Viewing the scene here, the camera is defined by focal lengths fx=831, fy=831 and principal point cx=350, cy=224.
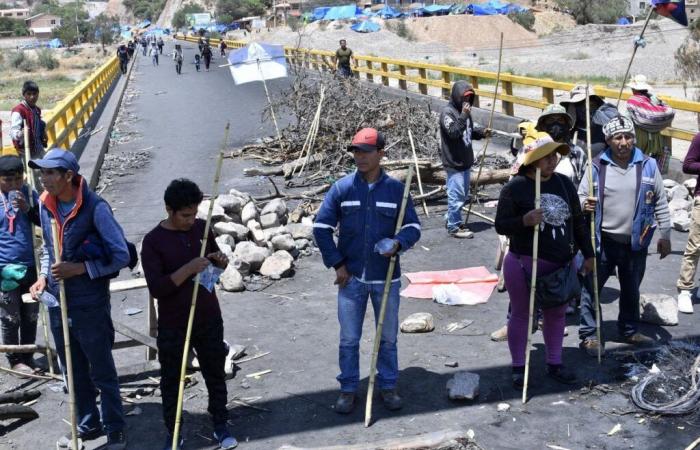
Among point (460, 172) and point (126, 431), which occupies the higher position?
point (460, 172)

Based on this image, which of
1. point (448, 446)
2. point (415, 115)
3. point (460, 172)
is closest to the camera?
point (448, 446)

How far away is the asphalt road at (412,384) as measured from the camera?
191 inches

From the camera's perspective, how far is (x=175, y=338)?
Result: 4.57 metres

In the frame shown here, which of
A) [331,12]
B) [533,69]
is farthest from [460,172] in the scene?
[331,12]

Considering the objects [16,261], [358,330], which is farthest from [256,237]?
[358,330]

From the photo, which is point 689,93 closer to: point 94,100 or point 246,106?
point 246,106

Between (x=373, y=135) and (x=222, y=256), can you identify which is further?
(x=373, y=135)

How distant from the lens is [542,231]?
205 inches

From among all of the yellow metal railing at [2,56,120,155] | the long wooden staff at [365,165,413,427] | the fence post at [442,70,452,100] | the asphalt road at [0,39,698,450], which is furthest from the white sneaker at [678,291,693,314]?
the fence post at [442,70,452,100]

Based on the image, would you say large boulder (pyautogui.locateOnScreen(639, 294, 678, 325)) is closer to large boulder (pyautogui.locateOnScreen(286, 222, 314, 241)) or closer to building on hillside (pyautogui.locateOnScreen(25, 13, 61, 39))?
large boulder (pyautogui.locateOnScreen(286, 222, 314, 241))

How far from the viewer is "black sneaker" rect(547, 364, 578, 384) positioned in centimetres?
538

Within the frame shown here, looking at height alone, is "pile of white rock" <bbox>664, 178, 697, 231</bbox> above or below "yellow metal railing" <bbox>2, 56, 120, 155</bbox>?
below

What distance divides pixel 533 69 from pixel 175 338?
137ft

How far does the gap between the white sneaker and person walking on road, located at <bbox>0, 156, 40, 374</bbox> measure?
4948mm
